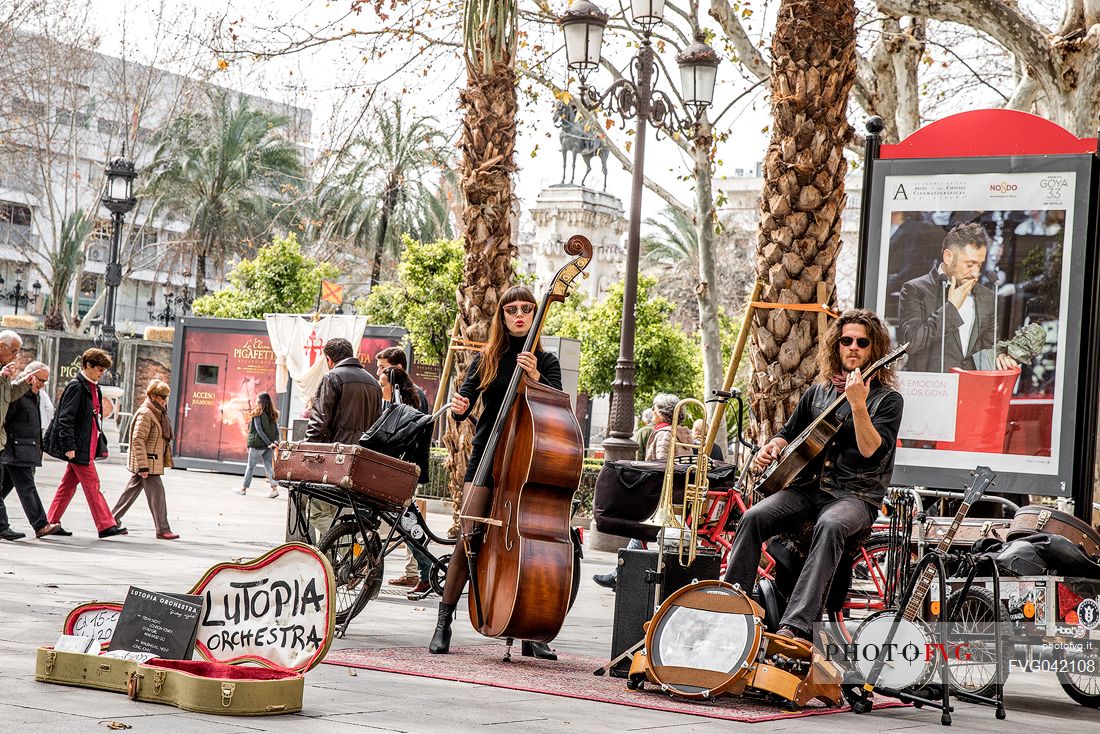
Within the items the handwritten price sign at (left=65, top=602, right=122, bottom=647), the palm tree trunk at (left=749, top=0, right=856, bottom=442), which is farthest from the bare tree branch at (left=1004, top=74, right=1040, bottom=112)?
the handwritten price sign at (left=65, top=602, right=122, bottom=647)

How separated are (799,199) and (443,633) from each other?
3.74 metres

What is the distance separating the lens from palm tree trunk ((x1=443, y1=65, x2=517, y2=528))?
38.2 feet

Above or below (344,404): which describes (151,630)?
below

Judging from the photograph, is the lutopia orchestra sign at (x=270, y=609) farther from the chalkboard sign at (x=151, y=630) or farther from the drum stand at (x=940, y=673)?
the drum stand at (x=940, y=673)

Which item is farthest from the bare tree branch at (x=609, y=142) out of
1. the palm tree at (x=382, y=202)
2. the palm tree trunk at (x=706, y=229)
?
the palm tree at (x=382, y=202)

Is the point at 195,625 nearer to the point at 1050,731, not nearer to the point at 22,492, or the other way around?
the point at 1050,731

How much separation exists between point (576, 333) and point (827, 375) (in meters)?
29.9

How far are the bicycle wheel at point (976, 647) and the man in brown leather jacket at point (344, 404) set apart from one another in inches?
178

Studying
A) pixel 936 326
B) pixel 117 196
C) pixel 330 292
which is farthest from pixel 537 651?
pixel 330 292

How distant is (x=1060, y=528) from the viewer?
677cm

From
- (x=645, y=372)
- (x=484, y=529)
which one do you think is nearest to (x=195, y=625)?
(x=484, y=529)

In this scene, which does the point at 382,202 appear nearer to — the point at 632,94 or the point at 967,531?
the point at 632,94

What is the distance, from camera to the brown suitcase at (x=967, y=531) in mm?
6836

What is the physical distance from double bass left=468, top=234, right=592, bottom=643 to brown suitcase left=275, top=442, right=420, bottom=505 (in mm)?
915
